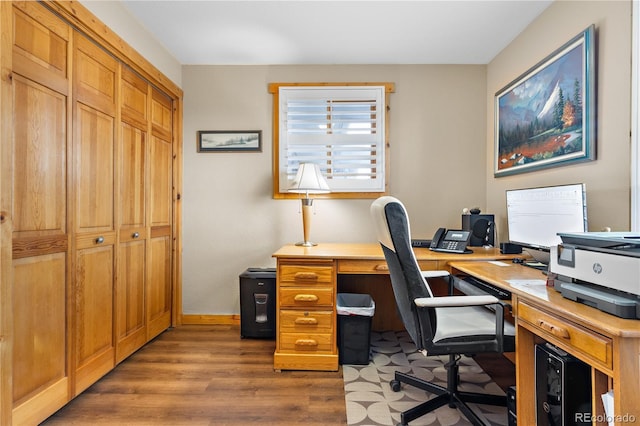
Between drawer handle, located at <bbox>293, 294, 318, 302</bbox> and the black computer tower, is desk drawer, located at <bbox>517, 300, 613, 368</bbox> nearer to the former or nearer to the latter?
the black computer tower

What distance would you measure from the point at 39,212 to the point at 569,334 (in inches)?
92.4

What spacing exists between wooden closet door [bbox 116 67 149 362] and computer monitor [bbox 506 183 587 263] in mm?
2666

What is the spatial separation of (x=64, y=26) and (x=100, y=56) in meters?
0.29

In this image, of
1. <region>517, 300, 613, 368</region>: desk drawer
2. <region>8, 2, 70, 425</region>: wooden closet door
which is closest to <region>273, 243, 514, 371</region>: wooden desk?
<region>517, 300, 613, 368</region>: desk drawer

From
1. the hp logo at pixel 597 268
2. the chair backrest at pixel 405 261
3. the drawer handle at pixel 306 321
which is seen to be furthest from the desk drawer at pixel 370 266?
the hp logo at pixel 597 268

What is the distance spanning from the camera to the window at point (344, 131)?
304 cm

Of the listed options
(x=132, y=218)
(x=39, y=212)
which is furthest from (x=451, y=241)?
(x=39, y=212)

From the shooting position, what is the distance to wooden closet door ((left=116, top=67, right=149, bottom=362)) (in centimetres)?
229

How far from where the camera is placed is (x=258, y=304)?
2.78m

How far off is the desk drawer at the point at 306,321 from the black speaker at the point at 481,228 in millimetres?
1333

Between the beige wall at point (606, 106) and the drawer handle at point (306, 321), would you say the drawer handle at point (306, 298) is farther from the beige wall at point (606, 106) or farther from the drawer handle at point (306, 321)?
the beige wall at point (606, 106)

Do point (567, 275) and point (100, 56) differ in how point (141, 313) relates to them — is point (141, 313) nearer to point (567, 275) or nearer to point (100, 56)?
point (100, 56)

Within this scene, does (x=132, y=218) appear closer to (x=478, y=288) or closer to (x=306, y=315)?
(x=306, y=315)

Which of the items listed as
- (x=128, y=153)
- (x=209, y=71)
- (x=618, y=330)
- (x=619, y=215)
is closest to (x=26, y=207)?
(x=128, y=153)
